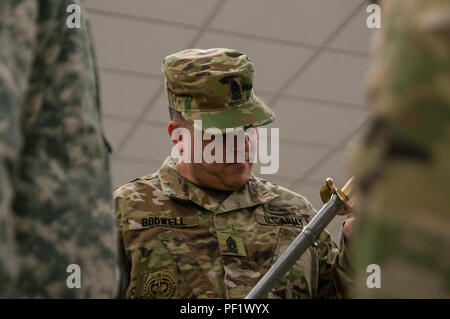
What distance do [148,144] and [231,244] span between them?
7.39 feet

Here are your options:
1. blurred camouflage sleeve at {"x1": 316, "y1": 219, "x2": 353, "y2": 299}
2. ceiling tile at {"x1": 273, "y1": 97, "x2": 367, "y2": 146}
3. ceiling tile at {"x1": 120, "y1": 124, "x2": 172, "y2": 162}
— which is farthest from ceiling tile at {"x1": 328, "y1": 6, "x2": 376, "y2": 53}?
blurred camouflage sleeve at {"x1": 316, "y1": 219, "x2": 353, "y2": 299}

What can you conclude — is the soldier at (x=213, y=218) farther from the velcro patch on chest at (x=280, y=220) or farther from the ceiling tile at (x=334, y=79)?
the ceiling tile at (x=334, y=79)

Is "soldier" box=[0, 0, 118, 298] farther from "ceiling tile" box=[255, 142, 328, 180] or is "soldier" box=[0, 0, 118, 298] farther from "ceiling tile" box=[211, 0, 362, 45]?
"ceiling tile" box=[255, 142, 328, 180]

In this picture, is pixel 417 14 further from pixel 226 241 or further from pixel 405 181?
pixel 226 241

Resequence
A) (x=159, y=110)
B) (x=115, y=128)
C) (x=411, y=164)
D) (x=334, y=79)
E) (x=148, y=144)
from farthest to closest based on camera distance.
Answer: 1. (x=148, y=144)
2. (x=115, y=128)
3. (x=159, y=110)
4. (x=334, y=79)
5. (x=411, y=164)

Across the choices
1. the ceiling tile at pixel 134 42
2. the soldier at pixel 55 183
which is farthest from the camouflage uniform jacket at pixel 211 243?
the ceiling tile at pixel 134 42

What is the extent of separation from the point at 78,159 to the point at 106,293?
14 centimetres

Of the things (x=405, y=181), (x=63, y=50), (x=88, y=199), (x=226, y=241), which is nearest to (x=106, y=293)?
(x=88, y=199)

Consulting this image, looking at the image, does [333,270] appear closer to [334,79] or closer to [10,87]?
[10,87]

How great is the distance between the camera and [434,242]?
1.34ft

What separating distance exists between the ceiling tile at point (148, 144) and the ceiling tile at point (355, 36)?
1.03 meters

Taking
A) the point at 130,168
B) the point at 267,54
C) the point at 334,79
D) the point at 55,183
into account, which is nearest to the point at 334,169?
the point at 334,79

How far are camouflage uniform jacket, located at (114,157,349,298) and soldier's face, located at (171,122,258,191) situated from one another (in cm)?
3

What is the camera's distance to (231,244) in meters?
1.46
